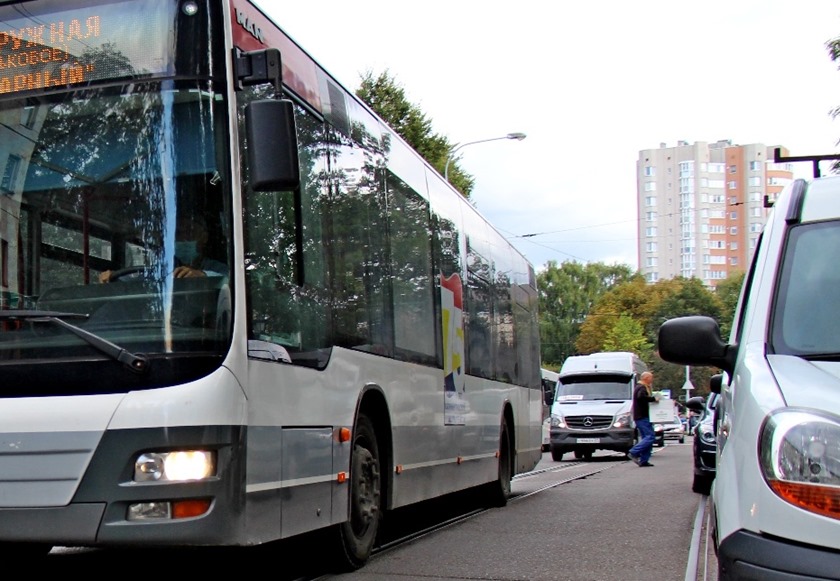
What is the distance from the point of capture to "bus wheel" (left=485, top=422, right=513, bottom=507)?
12305 mm

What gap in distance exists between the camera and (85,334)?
498cm

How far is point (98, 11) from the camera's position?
5.46 meters

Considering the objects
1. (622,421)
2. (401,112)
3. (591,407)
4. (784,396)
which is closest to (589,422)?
(591,407)

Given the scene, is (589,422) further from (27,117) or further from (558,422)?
(27,117)

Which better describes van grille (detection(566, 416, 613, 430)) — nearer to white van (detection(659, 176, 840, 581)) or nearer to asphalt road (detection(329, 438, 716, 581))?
asphalt road (detection(329, 438, 716, 581))

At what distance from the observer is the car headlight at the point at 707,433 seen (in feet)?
45.3

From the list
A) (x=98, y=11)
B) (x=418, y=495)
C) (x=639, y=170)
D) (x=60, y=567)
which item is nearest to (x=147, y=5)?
(x=98, y=11)

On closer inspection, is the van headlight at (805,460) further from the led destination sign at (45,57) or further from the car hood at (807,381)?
the led destination sign at (45,57)

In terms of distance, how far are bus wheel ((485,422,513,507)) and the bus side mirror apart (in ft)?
25.1

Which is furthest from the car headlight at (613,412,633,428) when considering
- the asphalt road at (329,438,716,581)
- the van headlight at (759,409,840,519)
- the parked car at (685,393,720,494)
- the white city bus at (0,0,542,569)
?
the van headlight at (759,409,840,519)

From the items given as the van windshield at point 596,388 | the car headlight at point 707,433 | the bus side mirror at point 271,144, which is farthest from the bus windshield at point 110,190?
the van windshield at point 596,388

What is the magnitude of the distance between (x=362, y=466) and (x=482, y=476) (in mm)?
4247

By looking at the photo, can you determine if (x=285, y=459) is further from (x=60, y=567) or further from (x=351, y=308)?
(x=60, y=567)

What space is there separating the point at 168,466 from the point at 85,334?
2.33 ft
